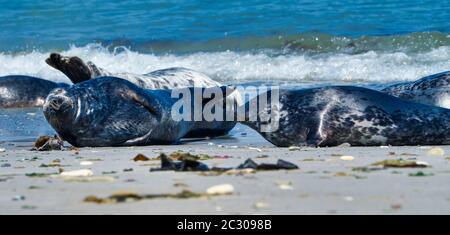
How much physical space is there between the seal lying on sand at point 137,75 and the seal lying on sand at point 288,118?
154 centimetres

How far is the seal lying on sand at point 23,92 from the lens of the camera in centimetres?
1327

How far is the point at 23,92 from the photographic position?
13469mm

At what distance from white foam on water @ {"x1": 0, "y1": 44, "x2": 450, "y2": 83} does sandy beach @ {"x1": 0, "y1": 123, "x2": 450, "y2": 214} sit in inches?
417

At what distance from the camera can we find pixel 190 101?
30.5ft

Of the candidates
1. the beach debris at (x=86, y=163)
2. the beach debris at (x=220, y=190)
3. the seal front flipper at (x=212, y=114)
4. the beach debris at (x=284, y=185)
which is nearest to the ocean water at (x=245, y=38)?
the seal front flipper at (x=212, y=114)

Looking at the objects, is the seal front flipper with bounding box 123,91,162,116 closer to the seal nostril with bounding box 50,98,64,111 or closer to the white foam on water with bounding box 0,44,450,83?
the seal nostril with bounding box 50,98,64,111

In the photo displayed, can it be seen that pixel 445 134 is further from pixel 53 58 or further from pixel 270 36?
pixel 270 36

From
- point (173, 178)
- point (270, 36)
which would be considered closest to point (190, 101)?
point (173, 178)

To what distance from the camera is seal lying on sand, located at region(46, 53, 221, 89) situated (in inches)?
402

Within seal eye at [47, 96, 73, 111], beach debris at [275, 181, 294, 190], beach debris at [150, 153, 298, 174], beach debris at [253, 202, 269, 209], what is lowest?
seal eye at [47, 96, 73, 111]

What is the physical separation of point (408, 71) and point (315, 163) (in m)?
11.4

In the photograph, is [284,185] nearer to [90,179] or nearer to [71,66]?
[90,179]

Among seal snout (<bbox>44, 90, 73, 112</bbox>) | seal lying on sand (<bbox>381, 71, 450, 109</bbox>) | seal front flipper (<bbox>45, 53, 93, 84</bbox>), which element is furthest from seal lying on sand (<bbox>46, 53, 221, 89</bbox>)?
seal lying on sand (<bbox>381, 71, 450, 109</bbox>)

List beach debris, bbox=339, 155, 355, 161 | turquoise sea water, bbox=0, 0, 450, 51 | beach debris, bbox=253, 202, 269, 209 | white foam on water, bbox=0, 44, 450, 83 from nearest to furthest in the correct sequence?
beach debris, bbox=253, 202, 269, 209, beach debris, bbox=339, 155, 355, 161, white foam on water, bbox=0, 44, 450, 83, turquoise sea water, bbox=0, 0, 450, 51
